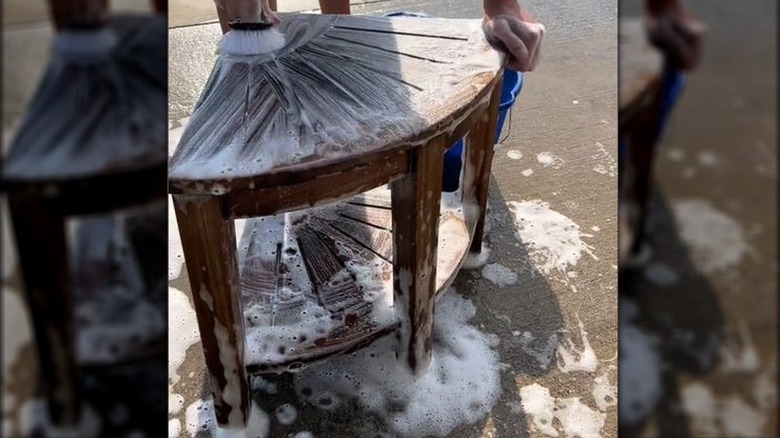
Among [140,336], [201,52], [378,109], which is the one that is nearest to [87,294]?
[140,336]

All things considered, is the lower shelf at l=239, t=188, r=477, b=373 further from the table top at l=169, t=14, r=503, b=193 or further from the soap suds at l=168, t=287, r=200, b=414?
the table top at l=169, t=14, r=503, b=193

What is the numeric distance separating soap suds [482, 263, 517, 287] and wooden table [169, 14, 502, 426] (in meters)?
0.14

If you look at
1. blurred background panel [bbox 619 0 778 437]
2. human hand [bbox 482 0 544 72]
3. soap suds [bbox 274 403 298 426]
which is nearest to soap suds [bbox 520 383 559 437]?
soap suds [bbox 274 403 298 426]

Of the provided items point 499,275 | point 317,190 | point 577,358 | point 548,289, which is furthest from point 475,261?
point 317,190

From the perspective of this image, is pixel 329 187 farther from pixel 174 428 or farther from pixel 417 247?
pixel 174 428

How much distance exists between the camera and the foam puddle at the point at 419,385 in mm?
1751

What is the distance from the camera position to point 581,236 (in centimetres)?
238

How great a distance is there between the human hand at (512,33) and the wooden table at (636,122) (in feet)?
5.03

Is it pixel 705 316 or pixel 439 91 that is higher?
pixel 705 316

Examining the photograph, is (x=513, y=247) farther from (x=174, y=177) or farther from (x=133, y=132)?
(x=133, y=132)

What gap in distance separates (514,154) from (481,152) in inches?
35.1

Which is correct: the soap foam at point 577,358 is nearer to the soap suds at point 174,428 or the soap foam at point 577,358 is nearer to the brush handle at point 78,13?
the soap suds at point 174,428

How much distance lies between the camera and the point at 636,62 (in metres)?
0.27

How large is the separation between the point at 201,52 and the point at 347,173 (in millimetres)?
2044
